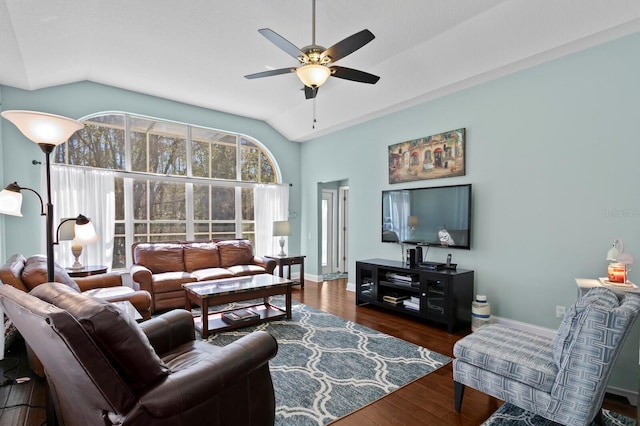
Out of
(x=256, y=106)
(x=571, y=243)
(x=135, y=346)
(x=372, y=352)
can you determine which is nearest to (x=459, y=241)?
(x=571, y=243)

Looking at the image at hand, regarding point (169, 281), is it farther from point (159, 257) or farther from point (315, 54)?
point (315, 54)

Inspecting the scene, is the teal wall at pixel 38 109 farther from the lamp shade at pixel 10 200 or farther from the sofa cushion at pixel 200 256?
the sofa cushion at pixel 200 256

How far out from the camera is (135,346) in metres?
1.26

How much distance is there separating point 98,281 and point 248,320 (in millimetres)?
1882

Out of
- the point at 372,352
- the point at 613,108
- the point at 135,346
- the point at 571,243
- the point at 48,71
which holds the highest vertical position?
the point at 48,71

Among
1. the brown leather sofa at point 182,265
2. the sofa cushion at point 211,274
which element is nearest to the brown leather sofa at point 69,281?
the brown leather sofa at point 182,265

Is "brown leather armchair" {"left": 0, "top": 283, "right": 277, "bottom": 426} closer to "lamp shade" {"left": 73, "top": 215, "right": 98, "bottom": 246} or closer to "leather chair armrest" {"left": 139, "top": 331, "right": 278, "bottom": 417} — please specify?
"leather chair armrest" {"left": 139, "top": 331, "right": 278, "bottom": 417}

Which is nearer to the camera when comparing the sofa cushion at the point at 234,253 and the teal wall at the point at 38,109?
the teal wall at the point at 38,109

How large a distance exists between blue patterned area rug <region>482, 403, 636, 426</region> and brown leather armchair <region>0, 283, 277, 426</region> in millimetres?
1537

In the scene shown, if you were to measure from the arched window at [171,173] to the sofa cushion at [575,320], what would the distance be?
5.27 metres

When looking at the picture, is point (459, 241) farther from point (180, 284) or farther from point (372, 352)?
point (180, 284)

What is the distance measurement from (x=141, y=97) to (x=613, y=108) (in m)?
6.08

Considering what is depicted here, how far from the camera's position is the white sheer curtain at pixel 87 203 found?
4305 millimetres

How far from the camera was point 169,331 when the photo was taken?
2.07 m
